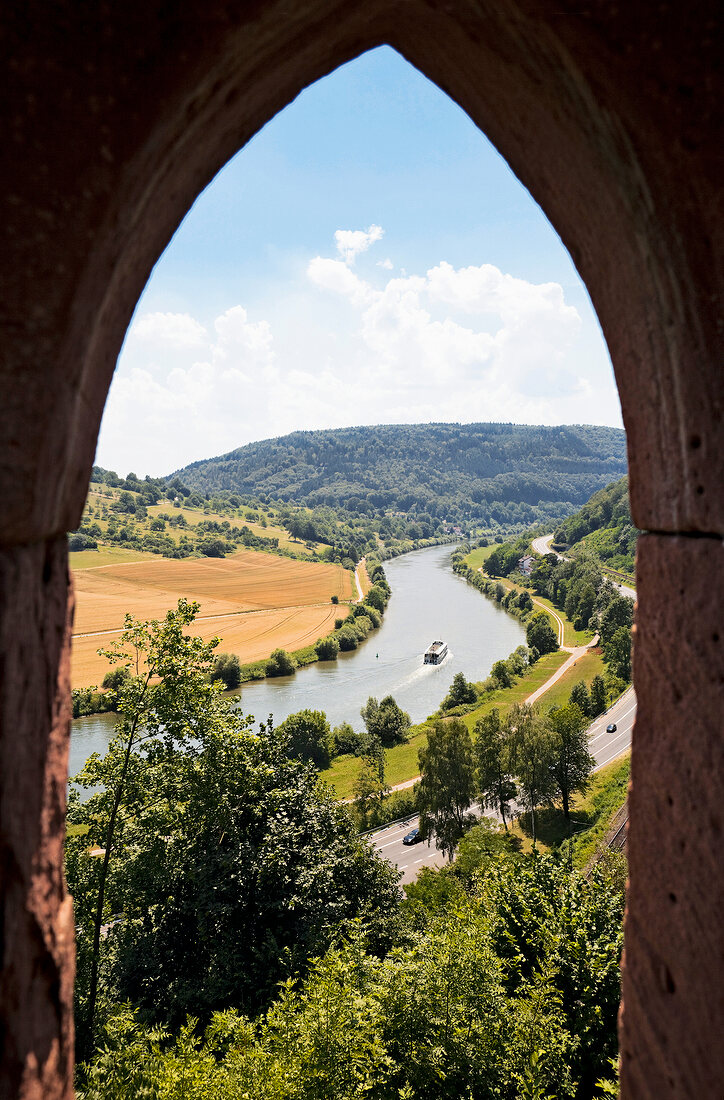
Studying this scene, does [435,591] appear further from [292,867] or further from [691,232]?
[691,232]

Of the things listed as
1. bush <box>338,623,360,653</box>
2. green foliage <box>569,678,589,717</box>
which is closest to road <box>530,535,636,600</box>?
green foliage <box>569,678,589,717</box>

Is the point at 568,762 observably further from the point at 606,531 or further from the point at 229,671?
the point at 606,531

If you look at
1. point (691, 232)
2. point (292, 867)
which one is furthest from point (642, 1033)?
point (292, 867)

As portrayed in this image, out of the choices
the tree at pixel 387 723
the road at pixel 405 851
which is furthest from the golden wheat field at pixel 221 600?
the road at pixel 405 851

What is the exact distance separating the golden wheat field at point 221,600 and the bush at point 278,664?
5.97 ft

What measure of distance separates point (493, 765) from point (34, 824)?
3123 cm

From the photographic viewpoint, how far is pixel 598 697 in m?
44.5

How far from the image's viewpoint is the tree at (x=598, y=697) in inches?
1724

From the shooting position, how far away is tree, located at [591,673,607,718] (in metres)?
43.8

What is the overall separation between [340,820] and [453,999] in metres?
5.73

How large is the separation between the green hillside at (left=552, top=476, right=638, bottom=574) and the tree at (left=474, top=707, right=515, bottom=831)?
6000cm

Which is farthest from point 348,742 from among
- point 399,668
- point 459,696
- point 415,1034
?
point 415,1034

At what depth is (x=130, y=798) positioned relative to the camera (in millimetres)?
Result: 9344

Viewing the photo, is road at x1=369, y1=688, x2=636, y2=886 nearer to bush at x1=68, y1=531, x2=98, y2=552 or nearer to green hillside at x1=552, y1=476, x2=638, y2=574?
green hillside at x1=552, y1=476, x2=638, y2=574
